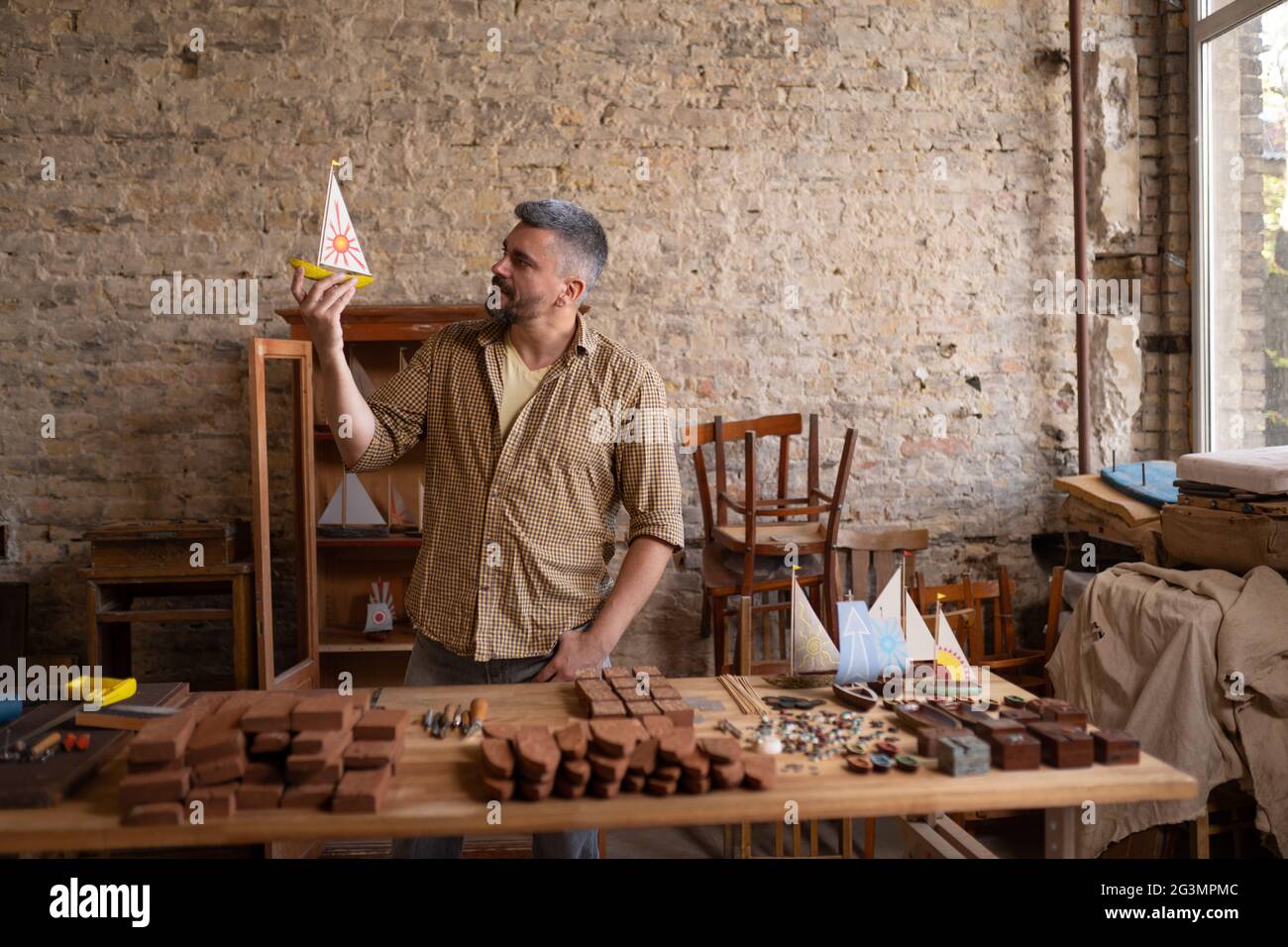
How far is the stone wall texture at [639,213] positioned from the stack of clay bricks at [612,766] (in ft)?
10.7

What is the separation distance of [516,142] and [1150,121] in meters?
3.25

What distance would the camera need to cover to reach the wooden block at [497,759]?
171 cm

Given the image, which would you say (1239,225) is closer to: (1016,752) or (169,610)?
(1016,752)

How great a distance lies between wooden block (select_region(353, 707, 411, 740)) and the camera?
184 centimetres

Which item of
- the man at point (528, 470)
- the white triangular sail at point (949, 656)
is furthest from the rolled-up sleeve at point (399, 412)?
the white triangular sail at point (949, 656)

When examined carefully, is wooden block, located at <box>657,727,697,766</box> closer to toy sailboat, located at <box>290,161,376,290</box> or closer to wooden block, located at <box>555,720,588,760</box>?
wooden block, located at <box>555,720,588,760</box>

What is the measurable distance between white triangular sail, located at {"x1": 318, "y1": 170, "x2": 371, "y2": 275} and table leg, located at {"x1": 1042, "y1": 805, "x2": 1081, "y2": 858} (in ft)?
6.23

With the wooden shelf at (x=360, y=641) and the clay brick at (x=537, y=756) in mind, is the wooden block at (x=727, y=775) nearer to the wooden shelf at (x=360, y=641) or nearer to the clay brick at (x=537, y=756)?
the clay brick at (x=537, y=756)

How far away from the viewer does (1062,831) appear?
1971mm

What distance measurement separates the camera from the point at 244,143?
15.6ft

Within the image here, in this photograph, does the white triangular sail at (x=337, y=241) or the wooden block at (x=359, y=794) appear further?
the white triangular sail at (x=337, y=241)

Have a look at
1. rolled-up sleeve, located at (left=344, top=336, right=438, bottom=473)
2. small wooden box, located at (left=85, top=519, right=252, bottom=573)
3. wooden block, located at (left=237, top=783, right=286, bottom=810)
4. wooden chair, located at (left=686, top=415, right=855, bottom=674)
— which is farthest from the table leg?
small wooden box, located at (left=85, top=519, right=252, bottom=573)

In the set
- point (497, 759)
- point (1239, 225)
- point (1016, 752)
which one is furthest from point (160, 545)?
point (1239, 225)

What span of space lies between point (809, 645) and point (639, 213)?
3062 millimetres
